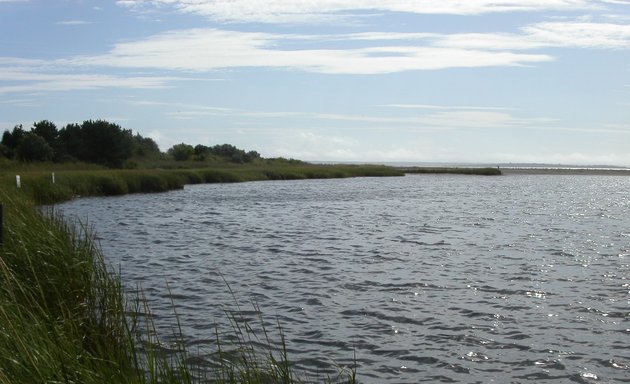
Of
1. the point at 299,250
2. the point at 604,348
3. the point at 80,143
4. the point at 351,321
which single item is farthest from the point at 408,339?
the point at 80,143

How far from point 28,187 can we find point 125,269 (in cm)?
1874

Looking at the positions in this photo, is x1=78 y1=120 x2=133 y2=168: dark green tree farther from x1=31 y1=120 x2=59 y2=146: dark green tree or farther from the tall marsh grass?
the tall marsh grass

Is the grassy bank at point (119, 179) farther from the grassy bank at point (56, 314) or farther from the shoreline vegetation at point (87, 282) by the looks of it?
the grassy bank at point (56, 314)

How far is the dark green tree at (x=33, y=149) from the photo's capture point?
232ft

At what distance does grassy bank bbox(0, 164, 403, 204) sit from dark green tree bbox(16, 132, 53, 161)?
8084 mm

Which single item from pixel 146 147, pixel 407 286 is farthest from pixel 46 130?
pixel 407 286

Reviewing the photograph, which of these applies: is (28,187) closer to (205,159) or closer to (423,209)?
(423,209)

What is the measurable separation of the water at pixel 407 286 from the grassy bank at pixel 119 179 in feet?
14.7

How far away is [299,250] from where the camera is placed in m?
23.6

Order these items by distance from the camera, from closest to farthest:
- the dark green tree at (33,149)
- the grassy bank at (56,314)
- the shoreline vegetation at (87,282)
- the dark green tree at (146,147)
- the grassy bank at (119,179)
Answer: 1. the grassy bank at (56,314)
2. the shoreline vegetation at (87,282)
3. the grassy bank at (119,179)
4. the dark green tree at (33,149)
5. the dark green tree at (146,147)

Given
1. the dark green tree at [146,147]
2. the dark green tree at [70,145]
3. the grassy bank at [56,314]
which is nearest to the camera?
the grassy bank at [56,314]

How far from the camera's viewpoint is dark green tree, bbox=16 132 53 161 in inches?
2785

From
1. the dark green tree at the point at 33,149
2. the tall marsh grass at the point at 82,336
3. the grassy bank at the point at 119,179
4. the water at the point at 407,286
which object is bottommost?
the water at the point at 407,286

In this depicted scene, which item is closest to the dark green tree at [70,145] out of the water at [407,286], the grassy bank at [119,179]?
the grassy bank at [119,179]
